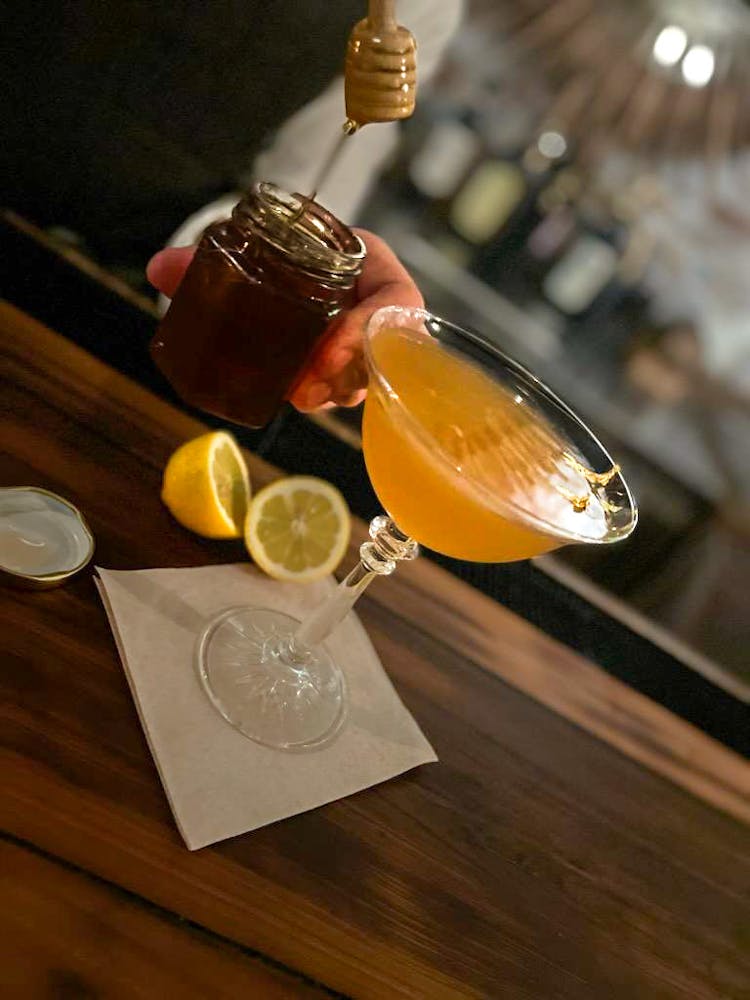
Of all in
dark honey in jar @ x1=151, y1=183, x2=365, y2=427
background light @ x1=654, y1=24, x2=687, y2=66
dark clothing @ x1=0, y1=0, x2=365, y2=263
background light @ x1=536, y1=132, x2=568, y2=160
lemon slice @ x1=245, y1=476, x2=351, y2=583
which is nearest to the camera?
dark honey in jar @ x1=151, y1=183, x2=365, y2=427

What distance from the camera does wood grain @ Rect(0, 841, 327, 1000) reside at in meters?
0.55

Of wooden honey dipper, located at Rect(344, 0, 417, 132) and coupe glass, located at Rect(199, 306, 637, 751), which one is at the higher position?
wooden honey dipper, located at Rect(344, 0, 417, 132)

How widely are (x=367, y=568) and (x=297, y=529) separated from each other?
17 cm

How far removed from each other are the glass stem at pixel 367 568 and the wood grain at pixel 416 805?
13 centimetres

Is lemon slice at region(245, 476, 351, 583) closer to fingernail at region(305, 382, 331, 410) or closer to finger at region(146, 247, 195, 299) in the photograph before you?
fingernail at region(305, 382, 331, 410)

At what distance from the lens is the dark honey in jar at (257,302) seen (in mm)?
882

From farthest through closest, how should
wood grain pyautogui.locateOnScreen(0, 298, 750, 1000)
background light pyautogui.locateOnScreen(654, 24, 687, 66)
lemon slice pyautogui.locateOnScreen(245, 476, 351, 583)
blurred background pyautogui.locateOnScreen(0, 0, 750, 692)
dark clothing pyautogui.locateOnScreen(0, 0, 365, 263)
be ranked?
background light pyautogui.locateOnScreen(654, 24, 687, 66) → blurred background pyautogui.locateOnScreen(0, 0, 750, 692) → dark clothing pyautogui.locateOnScreen(0, 0, 365, 263) → lemon slice pyautogui.locateOnScreen(245, 476, 351, 583) → wood grain pyautogui.locateOnScreen(0, 298, 750, 1000)

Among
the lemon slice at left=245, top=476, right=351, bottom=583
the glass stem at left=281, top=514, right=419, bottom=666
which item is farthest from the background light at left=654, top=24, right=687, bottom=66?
the glass stem at left=281, top=514, right=419, bottom=666

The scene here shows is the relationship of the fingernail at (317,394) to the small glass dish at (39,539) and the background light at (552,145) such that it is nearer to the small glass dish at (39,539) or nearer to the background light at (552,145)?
the small glass dish at (39,539)

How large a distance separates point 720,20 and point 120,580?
11.7 ft

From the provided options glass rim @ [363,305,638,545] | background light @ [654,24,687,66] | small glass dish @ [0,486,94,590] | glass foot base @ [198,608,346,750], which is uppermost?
background light @ [654,24,687,66]

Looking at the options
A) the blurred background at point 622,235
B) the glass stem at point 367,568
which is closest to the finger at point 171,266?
the glass stem at point 367,568

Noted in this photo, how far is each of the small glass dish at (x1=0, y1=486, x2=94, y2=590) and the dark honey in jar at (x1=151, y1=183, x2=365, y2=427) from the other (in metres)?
0.21

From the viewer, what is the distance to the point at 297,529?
1004 millimetres
